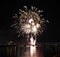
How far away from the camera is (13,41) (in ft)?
37.3

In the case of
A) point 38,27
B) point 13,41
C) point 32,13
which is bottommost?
point 13,41

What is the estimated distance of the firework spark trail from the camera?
35.4 ft

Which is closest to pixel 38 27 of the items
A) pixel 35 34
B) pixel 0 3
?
pixel 35 34

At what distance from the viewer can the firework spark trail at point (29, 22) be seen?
10.8 m

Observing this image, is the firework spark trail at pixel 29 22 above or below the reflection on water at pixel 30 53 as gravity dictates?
above

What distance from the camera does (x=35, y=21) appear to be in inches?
430

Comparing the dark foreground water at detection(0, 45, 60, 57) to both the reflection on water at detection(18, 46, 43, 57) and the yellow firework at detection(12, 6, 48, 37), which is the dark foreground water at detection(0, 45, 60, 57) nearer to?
the reflection on water at detection(18, 46, 43, 57)

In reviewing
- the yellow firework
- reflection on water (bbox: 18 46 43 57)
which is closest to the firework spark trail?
the yellow firework

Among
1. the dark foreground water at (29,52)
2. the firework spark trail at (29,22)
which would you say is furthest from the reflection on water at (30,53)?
the firework spark trail at (29,22)

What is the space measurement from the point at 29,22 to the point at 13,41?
4.44 ft

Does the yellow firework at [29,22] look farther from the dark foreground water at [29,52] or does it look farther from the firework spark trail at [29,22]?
the dark foreground water at [29,52]

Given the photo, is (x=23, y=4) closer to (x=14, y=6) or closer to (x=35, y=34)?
(x=14, y=6)

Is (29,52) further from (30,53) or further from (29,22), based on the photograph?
(29,22)

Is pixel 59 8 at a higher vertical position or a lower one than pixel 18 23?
higher
